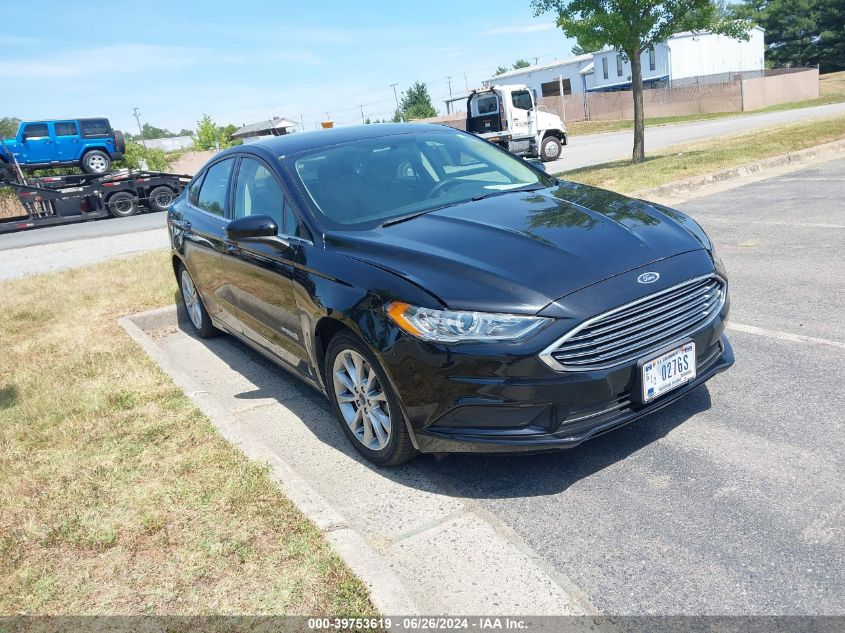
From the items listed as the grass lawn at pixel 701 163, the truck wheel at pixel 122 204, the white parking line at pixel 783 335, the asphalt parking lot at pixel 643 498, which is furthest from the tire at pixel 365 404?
the truck wheel at pixel 122 204

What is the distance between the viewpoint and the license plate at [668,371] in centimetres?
319

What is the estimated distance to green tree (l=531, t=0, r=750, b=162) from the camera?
52.4 feet

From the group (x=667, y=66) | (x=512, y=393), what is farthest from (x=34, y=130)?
(x=667, y=66)

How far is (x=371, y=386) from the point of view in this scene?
3.60 metres

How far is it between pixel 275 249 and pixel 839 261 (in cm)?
493

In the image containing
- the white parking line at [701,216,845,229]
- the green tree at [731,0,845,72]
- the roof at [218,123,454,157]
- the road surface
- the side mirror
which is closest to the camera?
the side mirror

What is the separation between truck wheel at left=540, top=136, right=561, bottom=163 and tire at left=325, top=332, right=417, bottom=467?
19.7m

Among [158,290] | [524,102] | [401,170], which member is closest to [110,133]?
[524,102]

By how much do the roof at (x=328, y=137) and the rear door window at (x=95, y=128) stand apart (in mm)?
21633

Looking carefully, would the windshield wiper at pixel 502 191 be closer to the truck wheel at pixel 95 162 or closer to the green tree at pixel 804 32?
the truck wheel at pixel 95 162

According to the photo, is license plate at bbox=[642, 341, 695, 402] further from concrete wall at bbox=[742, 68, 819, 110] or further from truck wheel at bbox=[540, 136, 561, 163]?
concrete wall at bbox=[742, 68, 819, 110]

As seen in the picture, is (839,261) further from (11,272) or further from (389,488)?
(11,272)

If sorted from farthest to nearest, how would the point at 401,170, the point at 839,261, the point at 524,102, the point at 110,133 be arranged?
the point at 110,133 < the point at 524,102 < the point at 839,261 < the point at 401,170

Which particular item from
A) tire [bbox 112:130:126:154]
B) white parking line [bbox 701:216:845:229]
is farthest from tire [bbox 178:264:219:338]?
tire [bbox 112:130:126:154]
